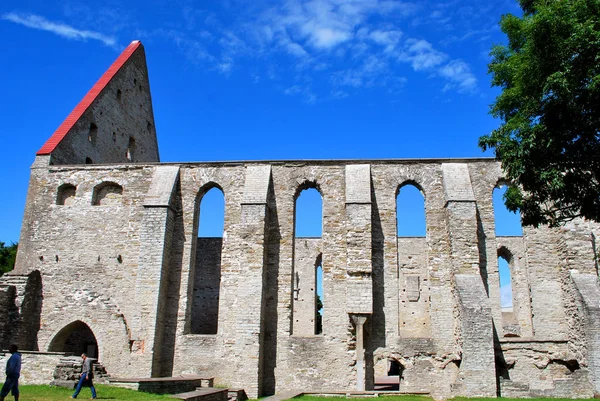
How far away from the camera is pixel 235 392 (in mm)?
16109

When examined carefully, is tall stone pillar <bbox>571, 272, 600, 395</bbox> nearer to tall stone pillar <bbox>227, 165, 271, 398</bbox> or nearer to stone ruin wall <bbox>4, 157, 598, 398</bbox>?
stone ruin wall <bbox>4, 157, 598, 398</bbox>

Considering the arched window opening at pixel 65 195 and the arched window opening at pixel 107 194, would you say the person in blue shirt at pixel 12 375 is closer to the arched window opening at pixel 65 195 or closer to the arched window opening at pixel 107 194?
the arched window opening at pixel 107 194

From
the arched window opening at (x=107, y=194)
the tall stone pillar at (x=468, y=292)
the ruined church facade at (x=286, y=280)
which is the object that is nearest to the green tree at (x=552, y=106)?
the tall stone pillar at (x=468, y=292)

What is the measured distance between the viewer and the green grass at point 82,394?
12.6 m

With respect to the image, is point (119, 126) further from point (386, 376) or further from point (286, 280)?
point (386, 376)

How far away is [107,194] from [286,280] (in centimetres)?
764

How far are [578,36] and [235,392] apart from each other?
12965 mm

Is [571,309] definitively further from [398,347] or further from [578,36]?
→ [578,36]

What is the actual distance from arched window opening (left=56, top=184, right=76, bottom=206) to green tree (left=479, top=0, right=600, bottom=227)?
48.7 feet

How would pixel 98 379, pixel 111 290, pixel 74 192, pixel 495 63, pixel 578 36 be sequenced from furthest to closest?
pixel 74 192 < pixel 111 290 < pixel 98 379 < pixel 495 63 < pixel 578 36

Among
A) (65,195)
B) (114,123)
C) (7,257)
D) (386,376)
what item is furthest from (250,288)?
(7,257)

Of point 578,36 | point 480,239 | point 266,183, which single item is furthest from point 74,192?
point 578,36

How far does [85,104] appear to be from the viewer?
22.5 metres

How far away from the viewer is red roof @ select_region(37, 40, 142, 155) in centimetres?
2091
